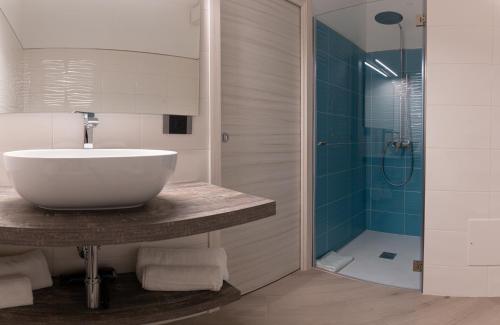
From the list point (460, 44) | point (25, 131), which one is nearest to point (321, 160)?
point (460, 44)

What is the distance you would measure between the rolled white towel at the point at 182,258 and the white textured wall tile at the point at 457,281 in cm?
145

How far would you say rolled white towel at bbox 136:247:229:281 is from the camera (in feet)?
4.79

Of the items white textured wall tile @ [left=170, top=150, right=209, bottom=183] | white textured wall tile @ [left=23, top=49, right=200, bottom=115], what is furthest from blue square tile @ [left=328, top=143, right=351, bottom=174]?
white textured wall tile @ [left=23, top=49, right=200, bottom=115]

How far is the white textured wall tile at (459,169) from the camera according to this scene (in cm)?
220

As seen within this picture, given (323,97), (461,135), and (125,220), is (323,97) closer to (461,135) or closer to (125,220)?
(461,135)

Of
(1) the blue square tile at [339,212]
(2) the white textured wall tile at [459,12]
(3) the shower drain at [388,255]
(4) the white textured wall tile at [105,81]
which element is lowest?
(3) the shower drain at [388,255]

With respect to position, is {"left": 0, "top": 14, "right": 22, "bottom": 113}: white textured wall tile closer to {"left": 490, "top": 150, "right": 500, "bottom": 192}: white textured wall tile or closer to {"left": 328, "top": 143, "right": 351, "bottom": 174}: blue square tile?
{"left": 328, "top": 143, "right": 351, "bottom": 174}: blue square tile

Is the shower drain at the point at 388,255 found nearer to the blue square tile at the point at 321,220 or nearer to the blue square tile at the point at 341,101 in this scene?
the blue square tile at the point at 321,220

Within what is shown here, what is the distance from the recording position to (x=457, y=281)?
224 centimetres

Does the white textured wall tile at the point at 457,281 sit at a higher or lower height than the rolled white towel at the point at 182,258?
lower

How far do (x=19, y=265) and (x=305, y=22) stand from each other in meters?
2.14

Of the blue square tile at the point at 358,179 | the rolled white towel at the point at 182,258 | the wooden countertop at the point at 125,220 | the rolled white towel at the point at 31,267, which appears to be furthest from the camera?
the blue square tile at the point at 358,179

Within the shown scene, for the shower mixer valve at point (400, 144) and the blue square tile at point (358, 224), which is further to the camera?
the blue square tile at point (358, 224)

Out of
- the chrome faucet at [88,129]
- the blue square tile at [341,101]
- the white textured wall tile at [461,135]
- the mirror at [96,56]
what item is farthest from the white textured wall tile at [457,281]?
the chrome faucet at [88,129]
